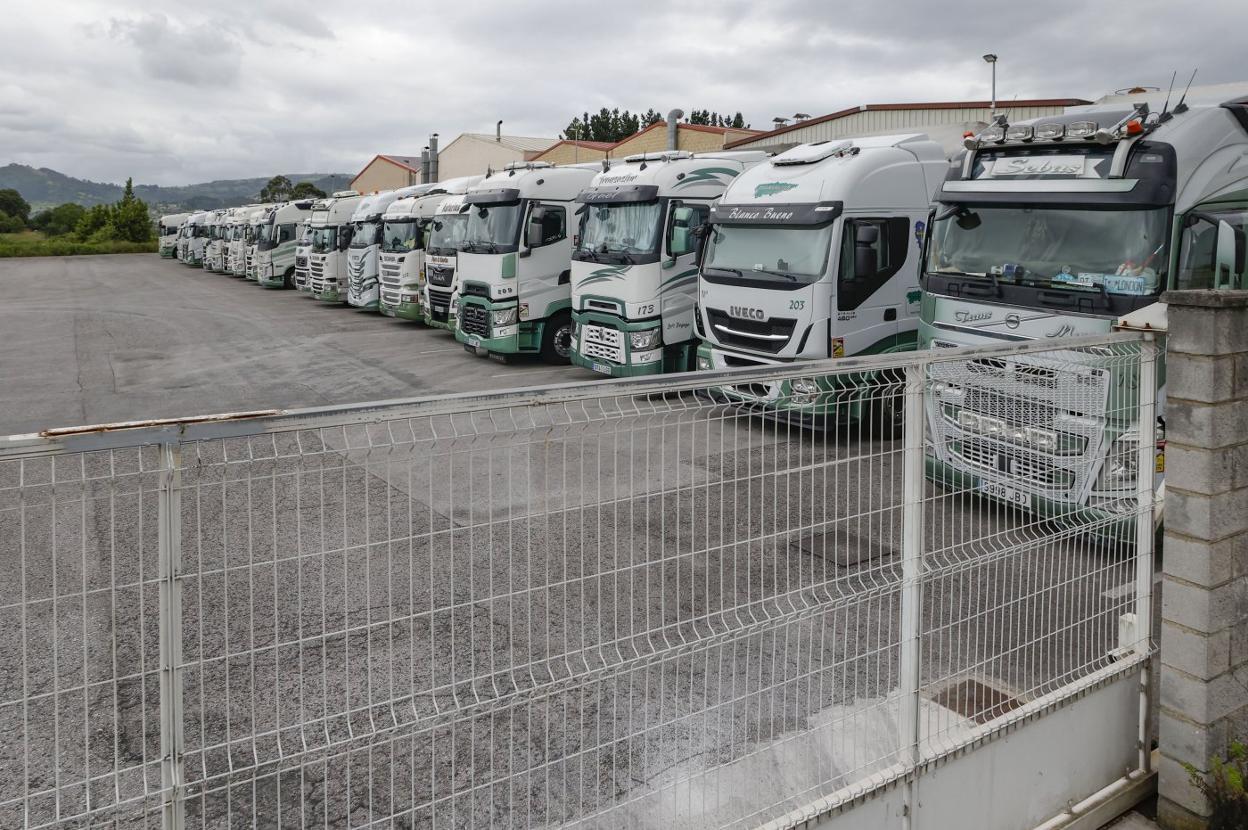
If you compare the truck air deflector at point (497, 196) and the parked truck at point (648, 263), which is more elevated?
the truck air deflector at point (497, 196)

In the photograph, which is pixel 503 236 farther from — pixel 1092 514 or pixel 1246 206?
pixel 1092 514

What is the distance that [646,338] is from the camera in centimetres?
1414

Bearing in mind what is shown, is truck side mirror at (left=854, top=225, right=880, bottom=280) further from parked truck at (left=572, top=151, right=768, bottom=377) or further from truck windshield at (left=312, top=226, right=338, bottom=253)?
truck windshield at (left=312, top=226, right=338, bottom=253)

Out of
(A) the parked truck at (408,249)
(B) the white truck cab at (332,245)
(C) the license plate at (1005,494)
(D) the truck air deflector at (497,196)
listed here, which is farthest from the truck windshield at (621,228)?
(B) the white truck cab at (332,245)

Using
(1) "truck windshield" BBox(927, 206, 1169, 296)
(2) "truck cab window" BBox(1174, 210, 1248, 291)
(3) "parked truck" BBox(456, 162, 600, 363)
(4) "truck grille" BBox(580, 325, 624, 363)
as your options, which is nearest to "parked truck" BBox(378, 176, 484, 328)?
(3) "parked truck" BBox(456, 162, 600, 363)

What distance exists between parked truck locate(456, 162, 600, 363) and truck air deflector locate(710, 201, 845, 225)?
5185 millimetres

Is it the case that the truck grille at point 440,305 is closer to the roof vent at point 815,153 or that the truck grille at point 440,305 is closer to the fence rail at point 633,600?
the roof vent at point 815,153

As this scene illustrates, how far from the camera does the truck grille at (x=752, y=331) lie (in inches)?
439

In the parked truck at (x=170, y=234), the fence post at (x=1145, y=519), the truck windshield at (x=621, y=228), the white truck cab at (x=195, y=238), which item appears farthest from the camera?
the parked truck at (x=170, y=234)

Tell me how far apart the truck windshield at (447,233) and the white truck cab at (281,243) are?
1573cm

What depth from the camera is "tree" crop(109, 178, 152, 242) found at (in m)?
70.9

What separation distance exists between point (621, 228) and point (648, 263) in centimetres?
93

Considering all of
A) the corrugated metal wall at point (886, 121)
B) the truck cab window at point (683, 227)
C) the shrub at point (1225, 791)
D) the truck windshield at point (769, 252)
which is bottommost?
the shrub at point (1225, 791)

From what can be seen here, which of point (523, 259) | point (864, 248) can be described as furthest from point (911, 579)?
point (523, 259)
